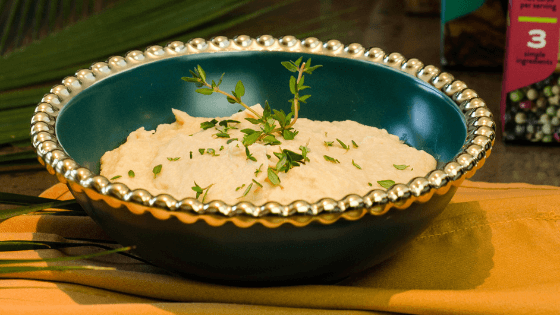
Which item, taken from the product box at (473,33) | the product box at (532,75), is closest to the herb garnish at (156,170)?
the product box at (532,75)

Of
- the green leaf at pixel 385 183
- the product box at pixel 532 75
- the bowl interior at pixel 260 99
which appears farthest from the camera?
the product box at pixel 532 75

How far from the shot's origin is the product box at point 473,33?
4.26 ft

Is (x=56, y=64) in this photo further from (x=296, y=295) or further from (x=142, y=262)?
(x=296, y=295)

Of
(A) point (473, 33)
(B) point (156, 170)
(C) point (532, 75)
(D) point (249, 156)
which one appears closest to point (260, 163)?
(D) point (249, 156)

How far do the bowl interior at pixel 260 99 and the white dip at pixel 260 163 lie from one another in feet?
0.12

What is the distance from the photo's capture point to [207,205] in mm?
466

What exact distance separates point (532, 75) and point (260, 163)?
71cm

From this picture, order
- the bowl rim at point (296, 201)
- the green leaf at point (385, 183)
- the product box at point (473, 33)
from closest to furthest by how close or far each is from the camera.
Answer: the bowl rim at point (296, 201)
the green leaf at point (385, 183)
the product box at point (473, 33)

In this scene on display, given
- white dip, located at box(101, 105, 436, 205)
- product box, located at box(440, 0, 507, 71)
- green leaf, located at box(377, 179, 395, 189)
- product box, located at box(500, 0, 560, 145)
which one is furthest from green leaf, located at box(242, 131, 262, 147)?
product box, located at box(440, 0, 507, 71)

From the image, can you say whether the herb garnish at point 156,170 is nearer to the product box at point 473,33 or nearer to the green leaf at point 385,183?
the green leaf at point 385,183

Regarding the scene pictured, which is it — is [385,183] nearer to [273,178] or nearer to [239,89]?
[273,178]

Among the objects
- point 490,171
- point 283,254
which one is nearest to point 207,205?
point 283,254

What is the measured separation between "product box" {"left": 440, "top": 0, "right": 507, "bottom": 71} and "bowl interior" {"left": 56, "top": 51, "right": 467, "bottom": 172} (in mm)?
634

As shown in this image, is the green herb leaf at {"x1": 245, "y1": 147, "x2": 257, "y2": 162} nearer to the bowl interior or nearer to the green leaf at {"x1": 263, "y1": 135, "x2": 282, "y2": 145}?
the green leaf at {"x1": 263, "y1": 135, "x2": 282, "y2": 145}
